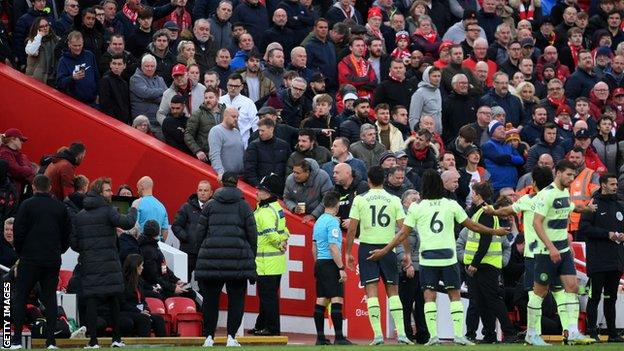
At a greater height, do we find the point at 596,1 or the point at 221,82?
the point at 596,1

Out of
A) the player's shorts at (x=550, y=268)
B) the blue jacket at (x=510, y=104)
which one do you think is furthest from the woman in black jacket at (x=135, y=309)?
→ the blue jacket at (x=510, y=104)

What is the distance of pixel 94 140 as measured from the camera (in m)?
23.3

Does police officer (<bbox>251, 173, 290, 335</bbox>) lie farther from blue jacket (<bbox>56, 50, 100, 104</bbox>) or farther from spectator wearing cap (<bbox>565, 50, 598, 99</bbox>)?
spectator wearing cap (<bbox>565, 50, 598, 99</bbox>)

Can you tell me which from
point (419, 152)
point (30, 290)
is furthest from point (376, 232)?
point (419, 152)

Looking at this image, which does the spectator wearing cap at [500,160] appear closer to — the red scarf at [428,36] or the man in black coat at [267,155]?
the red scarf at [428,36]

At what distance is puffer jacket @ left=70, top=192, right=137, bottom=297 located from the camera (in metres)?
18.3

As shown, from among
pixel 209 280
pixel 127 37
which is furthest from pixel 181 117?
pixel 209 280

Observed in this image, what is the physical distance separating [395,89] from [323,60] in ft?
4.82

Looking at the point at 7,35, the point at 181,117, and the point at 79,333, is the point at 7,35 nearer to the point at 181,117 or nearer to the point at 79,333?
Result: the point at 181,117

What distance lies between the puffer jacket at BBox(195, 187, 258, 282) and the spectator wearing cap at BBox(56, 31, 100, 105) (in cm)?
509

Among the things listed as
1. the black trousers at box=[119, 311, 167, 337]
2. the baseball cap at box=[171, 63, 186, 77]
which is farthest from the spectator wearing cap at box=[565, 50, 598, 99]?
the black trousers at box=[119, 311, 167, 337]

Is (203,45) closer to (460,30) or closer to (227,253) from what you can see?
(460,30)

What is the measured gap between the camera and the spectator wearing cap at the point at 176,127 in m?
22.9

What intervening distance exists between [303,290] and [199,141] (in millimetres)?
2808
